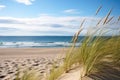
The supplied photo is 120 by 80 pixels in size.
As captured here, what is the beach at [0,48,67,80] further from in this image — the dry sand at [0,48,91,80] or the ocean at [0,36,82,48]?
the ocean at [0,36,82,48]

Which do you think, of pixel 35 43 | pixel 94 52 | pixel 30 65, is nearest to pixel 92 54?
pixel 94 52

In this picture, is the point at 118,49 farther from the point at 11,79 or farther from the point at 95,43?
the point at 11,79

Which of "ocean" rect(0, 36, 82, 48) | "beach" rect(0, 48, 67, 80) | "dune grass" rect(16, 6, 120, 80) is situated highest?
"dune grass" rect(16, 6, 120, 80)

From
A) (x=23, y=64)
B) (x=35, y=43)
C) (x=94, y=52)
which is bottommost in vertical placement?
(x=35, y=43)

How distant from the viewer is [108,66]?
3.41 metres

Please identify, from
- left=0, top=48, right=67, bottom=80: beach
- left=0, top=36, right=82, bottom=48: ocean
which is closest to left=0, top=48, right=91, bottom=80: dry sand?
left=0, top=48, right=67, bottom=80: beach

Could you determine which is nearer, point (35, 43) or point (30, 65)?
point (30, 65)

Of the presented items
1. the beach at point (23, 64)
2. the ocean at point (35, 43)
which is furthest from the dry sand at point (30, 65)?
the ocean at point (35, 43)

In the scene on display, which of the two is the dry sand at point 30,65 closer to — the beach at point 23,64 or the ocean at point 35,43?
the beach at point 23,64

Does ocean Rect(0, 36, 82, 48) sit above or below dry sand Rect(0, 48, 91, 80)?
below

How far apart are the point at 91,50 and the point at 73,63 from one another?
785 millimetres

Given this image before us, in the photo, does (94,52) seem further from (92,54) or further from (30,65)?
(30,65)

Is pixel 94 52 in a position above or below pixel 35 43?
above

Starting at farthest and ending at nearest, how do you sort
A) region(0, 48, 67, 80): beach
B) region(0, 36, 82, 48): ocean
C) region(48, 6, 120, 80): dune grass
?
1. region(0, 36, 82, 48): ocean
2. region(0, 48, 67, 80): beach
3. region(48, 6, 120, 80): dune grass
